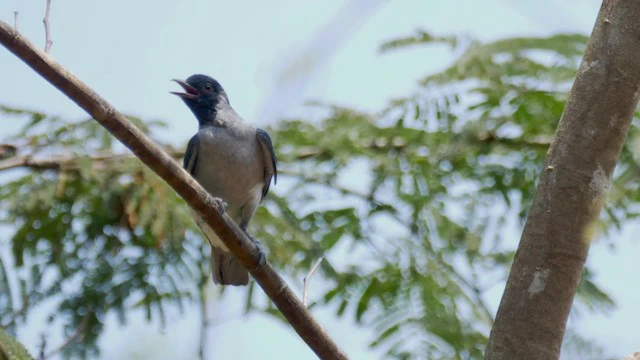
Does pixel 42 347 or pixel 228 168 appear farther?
pixel 228 168

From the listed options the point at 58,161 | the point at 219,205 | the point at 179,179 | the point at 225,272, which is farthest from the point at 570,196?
the point at 58,161

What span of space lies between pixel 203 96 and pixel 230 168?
76 cm

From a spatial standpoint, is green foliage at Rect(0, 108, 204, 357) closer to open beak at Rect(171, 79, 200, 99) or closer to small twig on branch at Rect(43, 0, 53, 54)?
open beak at Rect(171, 79, 200, 99)

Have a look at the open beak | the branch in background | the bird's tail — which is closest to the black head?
the open beak

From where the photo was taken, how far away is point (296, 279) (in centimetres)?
701

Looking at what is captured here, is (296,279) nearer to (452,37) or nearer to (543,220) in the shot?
(452,37)

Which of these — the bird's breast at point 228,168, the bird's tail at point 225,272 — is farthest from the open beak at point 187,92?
the bird's tail at point 225,272

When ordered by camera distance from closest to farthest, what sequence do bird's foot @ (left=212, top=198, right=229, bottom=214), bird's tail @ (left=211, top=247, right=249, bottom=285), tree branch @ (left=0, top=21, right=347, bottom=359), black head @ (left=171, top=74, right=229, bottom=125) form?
1. tree branch @ (left=0, top=21, right=347, bottom=359)
2. bird's foot @ (left=212, top=198, right=229, bottom=214)
3. bird's tail @ (left=211, top=247, right=249, bottom=285)
4. black head @ (left=171, top=74, right=229, bottom=125)

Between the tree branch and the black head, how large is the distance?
2.30m

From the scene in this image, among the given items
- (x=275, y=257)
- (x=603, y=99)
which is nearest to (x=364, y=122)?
(x=275, y=257)

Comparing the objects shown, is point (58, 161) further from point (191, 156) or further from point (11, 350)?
point (11, 350)

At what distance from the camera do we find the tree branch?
12.0 feet

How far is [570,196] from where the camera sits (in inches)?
147

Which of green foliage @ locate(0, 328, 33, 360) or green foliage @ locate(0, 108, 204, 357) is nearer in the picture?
green foliage @ locate(0, 328, 33, 360)
